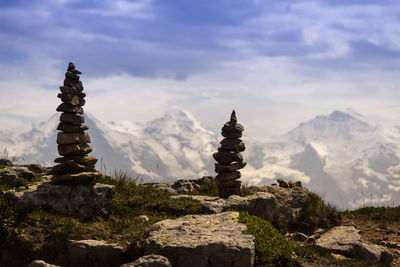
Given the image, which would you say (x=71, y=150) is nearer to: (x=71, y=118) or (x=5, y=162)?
(x=71, y=118)

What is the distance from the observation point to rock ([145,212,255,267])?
455 inches

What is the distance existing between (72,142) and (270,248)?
9.34m

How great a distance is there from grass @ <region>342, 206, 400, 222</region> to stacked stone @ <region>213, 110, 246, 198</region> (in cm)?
1079

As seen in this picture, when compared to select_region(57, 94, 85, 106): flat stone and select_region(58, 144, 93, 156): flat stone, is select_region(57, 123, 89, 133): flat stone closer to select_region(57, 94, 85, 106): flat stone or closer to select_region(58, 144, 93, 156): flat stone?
select_region(58, 144, 93, 156): flat stone

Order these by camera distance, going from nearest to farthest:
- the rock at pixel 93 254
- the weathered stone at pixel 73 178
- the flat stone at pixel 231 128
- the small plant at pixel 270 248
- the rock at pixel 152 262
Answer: the rock at pixel 152 262 < the small plant at pixel 270 248 < the rock at pixel 93 254 < the weathered stone at pixel 73 178 < the flat stone at pixel 231 128

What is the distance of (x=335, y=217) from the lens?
2403 cm

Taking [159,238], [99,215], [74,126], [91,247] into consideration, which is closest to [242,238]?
[159,238]

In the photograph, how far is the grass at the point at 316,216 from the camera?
23156mm

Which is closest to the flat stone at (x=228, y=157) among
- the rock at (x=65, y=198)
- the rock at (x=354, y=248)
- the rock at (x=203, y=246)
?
the rock at (x=354, y=248)

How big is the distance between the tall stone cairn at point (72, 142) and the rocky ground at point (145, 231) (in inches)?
23.2

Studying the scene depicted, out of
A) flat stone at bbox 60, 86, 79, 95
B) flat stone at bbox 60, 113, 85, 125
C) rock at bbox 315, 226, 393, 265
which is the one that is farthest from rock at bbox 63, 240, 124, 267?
rock at bbox 315, 226, 393, 265

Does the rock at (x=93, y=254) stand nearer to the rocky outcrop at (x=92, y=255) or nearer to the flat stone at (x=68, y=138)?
the rocky outcrop at (x=92, y=255)

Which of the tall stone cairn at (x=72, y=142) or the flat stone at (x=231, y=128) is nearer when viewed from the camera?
the tall stone cairn at (x=72, y=142)

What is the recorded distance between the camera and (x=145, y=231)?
1338 centimetres
